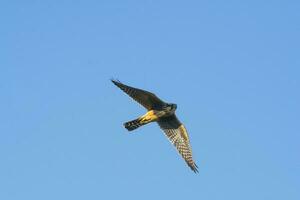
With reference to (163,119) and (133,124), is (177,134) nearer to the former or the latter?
(163,119)

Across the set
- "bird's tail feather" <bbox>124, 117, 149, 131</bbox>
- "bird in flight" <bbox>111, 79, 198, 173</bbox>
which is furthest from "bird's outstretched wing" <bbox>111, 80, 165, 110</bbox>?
"bird's tail feather" <bbox>124, 117, 149, 131</bbox>

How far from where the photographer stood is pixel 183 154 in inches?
1193

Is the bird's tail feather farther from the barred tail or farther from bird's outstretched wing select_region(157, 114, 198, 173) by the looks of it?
bird's outstretched wing select_region(157, 114, 198, 173)

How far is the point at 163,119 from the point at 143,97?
69.6 inches

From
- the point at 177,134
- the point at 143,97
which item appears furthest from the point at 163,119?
the point at 143,97

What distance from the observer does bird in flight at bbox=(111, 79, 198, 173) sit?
28500 millimetres

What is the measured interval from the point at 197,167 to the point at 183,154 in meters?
0.91

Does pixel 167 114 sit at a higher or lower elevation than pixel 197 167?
higher

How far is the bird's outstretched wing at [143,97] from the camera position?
28016mm

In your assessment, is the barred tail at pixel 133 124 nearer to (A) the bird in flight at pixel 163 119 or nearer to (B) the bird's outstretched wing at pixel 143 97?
(A) the bird in flight at pixel 163 119

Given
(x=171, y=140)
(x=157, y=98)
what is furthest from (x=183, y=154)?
(x=157, y=98)

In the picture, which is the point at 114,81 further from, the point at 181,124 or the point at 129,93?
the point at 181,124

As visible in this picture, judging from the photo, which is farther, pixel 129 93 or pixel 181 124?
pixel 181 124

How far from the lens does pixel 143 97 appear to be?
2873 centimetres
